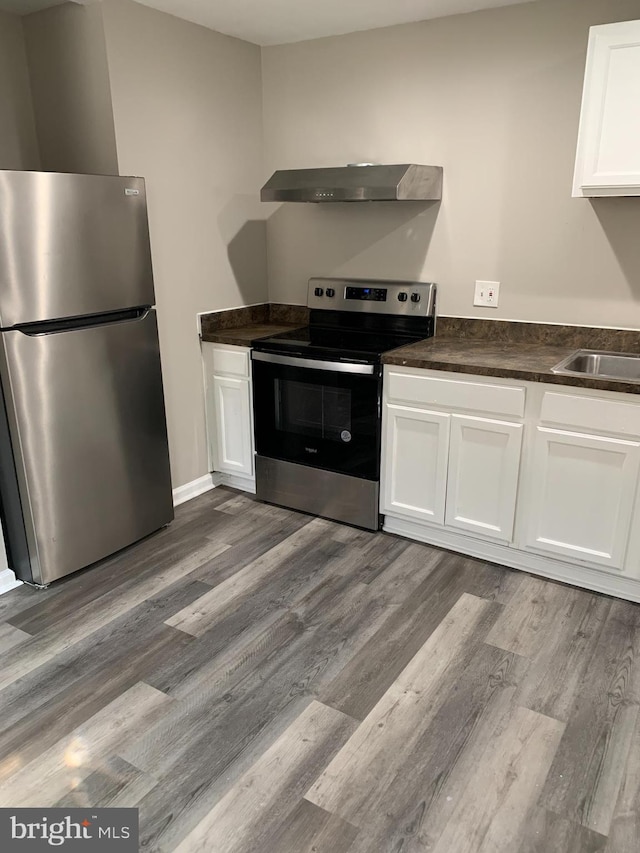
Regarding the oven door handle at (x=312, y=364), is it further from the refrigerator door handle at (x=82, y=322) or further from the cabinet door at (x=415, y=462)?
the refrigerator door handle at (x=82, y=322)

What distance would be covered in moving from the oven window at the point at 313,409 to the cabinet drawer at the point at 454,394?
0.26 m

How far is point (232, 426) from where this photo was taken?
3.43 meters

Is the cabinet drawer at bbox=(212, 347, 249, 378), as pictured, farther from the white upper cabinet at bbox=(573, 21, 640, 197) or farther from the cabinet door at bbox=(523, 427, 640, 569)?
the white upper cabinet at bbox=(573, 21, 640, 197)

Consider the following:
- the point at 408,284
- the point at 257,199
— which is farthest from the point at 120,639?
the point at 257,199

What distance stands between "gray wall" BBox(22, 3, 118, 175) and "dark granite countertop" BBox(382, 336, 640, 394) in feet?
5.15

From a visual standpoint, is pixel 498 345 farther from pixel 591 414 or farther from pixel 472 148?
pixel 472 148

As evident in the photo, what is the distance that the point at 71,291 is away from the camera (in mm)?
2439

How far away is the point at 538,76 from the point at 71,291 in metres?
2.13

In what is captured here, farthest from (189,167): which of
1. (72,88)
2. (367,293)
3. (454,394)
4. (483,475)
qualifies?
(483,475)

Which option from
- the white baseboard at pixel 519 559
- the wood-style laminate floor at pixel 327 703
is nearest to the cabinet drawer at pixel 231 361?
the wood-style laminate floor at pixel 327 703

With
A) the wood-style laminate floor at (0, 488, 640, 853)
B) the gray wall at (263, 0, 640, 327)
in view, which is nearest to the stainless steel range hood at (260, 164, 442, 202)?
the gray wall at (263, 0, 640, 327)

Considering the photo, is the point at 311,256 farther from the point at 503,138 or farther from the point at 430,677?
the point at 430,677

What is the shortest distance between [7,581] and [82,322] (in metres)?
1.10

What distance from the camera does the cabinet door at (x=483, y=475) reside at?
260cm
